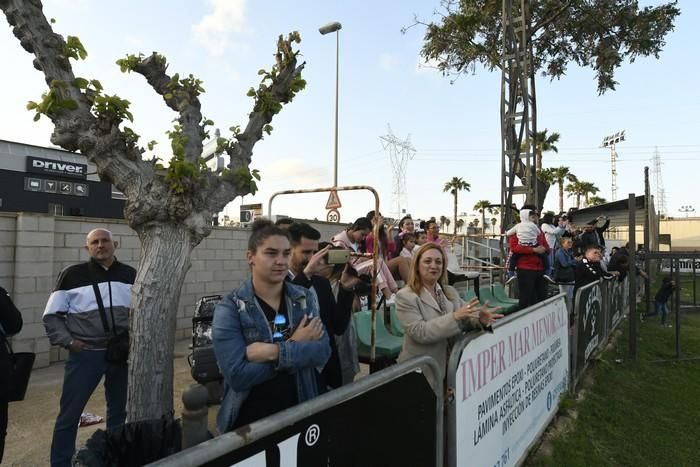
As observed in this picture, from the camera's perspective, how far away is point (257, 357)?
1.83 meters

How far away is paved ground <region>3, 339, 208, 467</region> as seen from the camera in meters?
3.64

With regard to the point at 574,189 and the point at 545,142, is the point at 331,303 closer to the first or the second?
the point at 545,142

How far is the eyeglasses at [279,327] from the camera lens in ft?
6.48

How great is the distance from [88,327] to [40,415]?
2099mm

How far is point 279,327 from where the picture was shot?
6.61ft

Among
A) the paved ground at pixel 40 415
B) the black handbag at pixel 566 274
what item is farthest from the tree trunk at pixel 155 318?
the black handbag at pixel 566 274

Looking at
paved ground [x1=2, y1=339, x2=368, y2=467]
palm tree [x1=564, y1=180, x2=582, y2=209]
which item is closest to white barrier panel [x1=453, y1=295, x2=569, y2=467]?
paved ground [x1=2, y1=339, x2=368, y2=467]

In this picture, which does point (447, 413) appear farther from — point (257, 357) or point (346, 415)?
point (257, 357)

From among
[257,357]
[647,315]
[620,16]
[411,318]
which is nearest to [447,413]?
[411,318]

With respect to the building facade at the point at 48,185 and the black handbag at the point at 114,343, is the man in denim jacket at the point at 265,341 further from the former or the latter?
the building facade at the point at 48,185

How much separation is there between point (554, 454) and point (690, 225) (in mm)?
56922

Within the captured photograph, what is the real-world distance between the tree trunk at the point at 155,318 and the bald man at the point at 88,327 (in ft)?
0.68

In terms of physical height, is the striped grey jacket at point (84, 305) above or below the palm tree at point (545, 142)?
below

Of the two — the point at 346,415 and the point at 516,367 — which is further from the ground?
the point at 346,415
